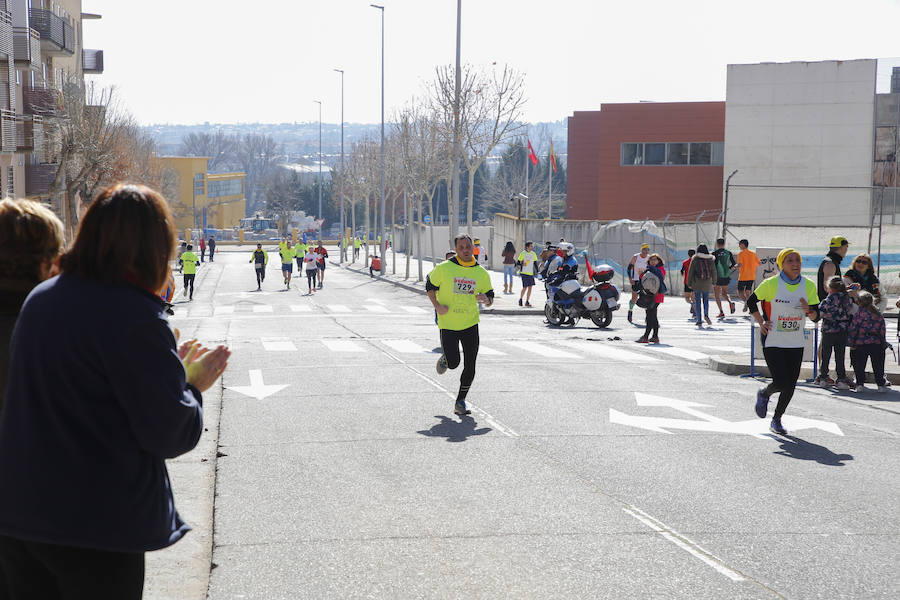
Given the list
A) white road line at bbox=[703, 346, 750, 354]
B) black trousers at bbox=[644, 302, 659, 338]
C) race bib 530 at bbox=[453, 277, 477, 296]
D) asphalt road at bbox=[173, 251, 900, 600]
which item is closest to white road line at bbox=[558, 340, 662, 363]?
black trousers at bbox=[644, 302, 659, 338]

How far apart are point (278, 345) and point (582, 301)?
7703 millimetres

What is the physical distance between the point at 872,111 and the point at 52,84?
40.4 meters

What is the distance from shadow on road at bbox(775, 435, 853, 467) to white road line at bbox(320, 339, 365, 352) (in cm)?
921

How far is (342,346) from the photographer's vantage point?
18.2 m

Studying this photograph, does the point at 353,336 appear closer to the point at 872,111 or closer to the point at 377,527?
the point at 377,527

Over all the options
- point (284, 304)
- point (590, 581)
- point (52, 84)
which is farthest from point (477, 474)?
point (52, 84)

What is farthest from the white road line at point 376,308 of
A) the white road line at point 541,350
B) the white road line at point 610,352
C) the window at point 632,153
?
the window at point 632,153

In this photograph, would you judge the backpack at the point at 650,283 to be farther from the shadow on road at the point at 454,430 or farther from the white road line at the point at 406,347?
the shadow on road at the point at 454,430

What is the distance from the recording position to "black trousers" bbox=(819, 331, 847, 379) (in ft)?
43.5

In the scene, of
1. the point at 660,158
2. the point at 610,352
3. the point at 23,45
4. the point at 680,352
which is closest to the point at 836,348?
the point at 680,352

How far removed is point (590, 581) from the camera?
5379 millimetres

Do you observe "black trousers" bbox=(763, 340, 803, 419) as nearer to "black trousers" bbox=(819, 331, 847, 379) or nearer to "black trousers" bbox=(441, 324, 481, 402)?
"black trousers" bbox=(441, 324, 481, 402)

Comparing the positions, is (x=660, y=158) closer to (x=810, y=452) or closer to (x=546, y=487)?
(x=810, y=452)

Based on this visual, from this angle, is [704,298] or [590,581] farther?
[704,298]
